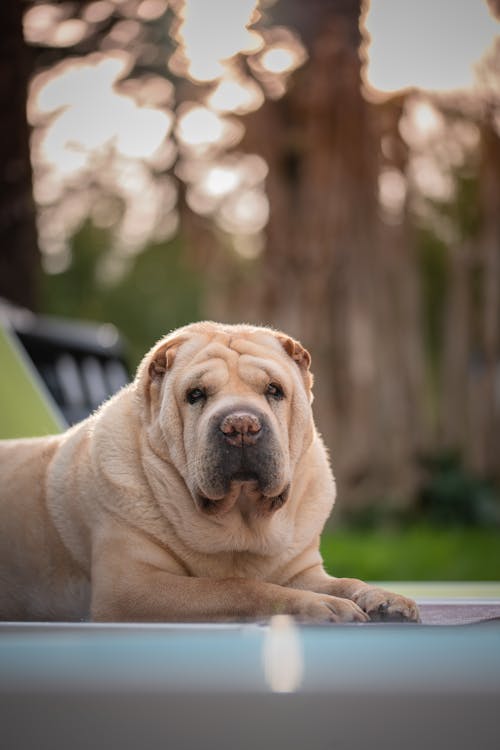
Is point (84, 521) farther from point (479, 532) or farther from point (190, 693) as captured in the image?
point (479, 532)

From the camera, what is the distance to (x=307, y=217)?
13008 millimetres

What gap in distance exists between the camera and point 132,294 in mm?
29094

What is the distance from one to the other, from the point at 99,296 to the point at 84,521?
1049 inches

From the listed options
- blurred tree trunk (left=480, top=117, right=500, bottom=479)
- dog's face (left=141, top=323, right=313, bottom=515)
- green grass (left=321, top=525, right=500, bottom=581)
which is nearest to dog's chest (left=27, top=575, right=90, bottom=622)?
dog's face (left=141, top=323, right=313, bottom=515)

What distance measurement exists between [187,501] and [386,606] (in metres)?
0.66

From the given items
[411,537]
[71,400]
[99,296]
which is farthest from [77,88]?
[99,296]

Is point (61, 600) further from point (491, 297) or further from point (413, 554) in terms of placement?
point (491, 297)

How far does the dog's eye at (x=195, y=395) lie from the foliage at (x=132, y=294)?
24.1 m

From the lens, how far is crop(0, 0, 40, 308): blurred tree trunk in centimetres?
898

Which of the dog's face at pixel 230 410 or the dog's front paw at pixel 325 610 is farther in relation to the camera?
the dog's face at pixel 230 410

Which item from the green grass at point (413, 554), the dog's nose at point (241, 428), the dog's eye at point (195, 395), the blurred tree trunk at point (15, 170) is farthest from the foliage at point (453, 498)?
the dog's nose at point (241, 428)

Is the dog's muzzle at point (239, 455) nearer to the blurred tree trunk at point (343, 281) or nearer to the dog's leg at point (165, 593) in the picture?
the dog's leg at point (165, 593)

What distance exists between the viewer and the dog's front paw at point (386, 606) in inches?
87.6

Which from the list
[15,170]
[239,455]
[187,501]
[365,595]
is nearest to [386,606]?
[365,595]
